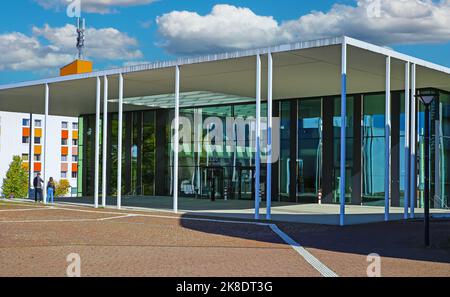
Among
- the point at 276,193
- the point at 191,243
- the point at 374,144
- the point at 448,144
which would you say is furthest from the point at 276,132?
the point at 191,243

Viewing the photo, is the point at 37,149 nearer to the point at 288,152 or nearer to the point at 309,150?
the point at 288,152

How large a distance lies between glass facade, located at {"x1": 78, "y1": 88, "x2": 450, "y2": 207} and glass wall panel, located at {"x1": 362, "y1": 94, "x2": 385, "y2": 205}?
0.05 metres

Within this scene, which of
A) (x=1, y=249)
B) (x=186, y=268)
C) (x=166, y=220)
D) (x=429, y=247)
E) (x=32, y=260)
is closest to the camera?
(x=186, y=268)

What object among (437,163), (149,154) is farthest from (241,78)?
(149,154)

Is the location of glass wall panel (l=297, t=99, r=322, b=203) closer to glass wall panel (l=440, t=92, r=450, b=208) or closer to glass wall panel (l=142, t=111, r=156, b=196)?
glass wall panel (l=440, t=92, r=450, b=208)

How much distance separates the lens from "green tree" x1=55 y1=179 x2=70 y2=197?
3856 inches

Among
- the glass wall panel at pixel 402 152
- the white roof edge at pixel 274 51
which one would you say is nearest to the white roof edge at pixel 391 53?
the white roof edge at pixel 274 51

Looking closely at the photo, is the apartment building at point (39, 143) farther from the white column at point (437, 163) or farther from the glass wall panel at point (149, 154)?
the white column at point (437, 163)

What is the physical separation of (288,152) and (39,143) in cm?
7062

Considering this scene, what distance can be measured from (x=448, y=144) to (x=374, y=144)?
381cm

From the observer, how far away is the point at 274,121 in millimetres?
36875

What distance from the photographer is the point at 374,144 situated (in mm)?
32781

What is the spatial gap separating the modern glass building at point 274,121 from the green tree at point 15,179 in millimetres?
54146

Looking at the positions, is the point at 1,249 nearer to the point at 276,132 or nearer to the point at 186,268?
the point at 186,268
